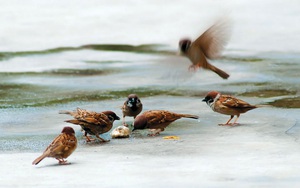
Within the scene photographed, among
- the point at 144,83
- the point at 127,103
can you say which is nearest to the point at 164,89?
the point at 144,83

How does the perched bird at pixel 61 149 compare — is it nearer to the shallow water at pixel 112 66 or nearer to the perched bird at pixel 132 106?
the shallow water at pixel 112 66

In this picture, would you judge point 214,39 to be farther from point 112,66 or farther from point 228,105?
point 112,66

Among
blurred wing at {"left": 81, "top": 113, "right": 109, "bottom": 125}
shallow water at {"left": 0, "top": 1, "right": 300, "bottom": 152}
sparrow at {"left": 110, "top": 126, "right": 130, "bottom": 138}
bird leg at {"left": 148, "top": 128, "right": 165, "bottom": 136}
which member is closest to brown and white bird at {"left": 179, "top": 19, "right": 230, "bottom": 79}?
shallow water at {"left": 0, "top": 1, "right": 300, "bottom": 152}

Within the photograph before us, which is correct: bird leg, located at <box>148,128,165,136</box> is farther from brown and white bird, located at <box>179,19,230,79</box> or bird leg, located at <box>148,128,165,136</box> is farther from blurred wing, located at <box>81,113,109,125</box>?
brown and white bird, located at <box>179,19,230,79</box>

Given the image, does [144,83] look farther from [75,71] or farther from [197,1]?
[197,1]

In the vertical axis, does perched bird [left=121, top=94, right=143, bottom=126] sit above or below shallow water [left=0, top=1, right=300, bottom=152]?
above

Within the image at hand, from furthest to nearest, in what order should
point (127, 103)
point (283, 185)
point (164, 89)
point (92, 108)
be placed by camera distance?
point (164, 89) < point (92, 108) < point (127, 103) < point (283, 185)

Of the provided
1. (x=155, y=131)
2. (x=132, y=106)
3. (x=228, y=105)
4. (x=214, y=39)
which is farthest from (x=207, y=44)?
(x=155, y=131)
